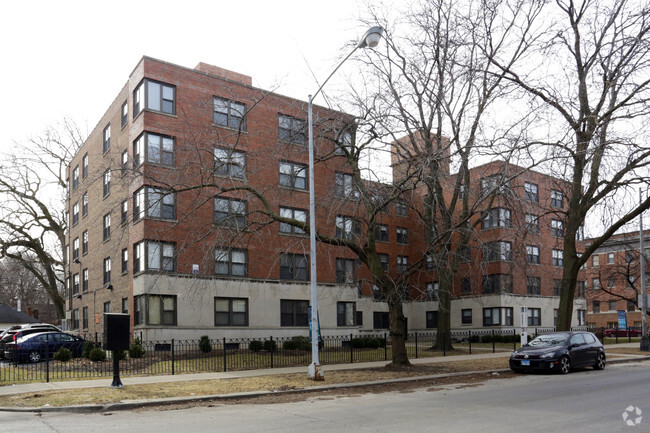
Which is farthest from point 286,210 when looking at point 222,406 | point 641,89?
point 222,406

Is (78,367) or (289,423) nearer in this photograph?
(289,423)

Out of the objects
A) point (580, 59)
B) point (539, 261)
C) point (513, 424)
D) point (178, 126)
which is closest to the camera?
point (513, 424)

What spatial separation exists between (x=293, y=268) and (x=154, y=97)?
43.9 feet

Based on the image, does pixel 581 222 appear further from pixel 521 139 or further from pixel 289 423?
pixel 289 423

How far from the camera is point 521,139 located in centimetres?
1639

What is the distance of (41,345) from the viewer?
27328 mm

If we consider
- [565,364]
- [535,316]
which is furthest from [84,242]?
[535,316]

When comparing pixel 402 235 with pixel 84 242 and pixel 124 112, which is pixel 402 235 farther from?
pixel 84 242

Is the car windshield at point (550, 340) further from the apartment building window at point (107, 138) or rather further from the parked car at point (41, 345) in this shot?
the apartment building window at point (107, 138)

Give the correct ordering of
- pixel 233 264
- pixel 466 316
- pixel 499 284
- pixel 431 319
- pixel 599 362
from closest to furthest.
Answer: pixel 599 362 < pixel 233 264 < pixel 499 284 < pixel 466 316 < pixel 431 319

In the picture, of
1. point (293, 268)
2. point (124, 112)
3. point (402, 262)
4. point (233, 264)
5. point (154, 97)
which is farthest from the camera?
point (402, 262)

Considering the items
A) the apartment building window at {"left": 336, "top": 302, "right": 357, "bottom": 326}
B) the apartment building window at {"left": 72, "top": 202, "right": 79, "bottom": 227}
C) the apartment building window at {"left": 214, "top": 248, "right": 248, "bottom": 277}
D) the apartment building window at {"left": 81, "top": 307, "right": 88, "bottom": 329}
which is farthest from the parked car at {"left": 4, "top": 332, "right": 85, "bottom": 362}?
the apartment building window at {"left": 72, "top": 202, "right": 79, "bottom": 227}

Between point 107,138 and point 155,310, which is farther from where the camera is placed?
point 107,138

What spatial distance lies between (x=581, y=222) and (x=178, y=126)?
21.6 meters
